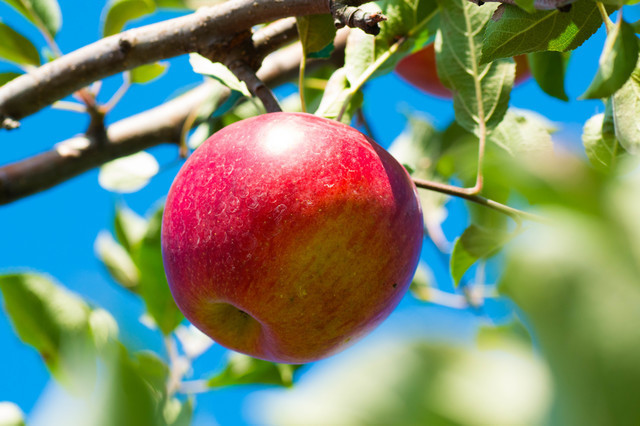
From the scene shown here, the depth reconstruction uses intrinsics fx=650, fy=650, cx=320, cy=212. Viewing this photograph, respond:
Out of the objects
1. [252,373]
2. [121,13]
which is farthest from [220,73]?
[252,373]

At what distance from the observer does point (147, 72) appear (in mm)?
1443

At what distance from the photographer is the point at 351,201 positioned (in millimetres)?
771

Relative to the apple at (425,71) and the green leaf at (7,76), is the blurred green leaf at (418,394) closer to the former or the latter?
the green leaf at (7,76)

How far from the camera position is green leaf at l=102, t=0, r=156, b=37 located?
4.60ft

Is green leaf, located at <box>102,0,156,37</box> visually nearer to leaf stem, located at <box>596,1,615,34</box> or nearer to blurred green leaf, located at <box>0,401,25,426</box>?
blurred green leaf, located at <box>0,401,25,426</box>

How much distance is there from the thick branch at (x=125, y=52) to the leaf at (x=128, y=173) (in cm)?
46

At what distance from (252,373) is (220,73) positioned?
0.64 m

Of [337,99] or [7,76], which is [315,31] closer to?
[337,99]

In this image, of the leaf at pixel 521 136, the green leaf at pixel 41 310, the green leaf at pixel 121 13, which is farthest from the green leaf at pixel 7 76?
the leaf at pixel 521 136

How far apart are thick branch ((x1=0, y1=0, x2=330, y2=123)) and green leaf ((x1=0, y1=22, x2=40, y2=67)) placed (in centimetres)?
33

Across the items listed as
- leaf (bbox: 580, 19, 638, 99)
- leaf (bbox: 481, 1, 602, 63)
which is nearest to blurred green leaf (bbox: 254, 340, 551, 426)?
leaf (bbox: 580, 19, 638, 99)

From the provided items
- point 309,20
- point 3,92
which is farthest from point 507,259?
point 3,92

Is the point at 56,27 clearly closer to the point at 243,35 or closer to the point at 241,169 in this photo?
the point at 243,35

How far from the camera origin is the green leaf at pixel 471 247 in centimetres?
98
